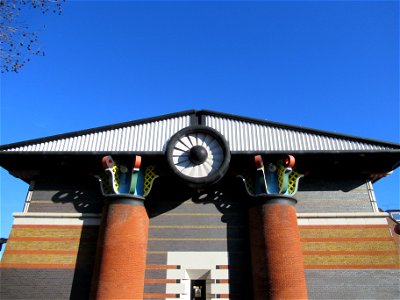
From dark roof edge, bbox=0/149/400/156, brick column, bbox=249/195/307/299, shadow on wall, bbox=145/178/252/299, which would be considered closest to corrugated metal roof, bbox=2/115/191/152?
dark roof edge, bbox=0/149/400/156

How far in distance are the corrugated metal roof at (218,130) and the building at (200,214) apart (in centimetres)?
6

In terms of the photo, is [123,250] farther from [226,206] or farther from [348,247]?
[348,247]

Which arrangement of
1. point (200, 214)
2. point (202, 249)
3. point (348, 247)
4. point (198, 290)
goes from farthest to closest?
point (200, 214), point (198, 290), point (202, 249), point (348, 247)

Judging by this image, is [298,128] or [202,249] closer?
[202,249]

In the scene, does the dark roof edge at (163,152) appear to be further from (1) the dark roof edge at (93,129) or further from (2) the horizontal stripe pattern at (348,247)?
(2) the horizontal stripe pattern at (348,247)

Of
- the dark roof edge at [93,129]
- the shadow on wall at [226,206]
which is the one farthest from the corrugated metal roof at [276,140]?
the shadow on wall at [226,206]

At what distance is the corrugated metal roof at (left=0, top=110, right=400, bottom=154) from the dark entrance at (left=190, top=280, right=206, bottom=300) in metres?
5.32

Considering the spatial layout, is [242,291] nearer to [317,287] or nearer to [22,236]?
[317,287]

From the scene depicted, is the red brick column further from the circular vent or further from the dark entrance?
the circular vent

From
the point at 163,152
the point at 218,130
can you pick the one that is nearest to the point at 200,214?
the point at 163,152

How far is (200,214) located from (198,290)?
3064 millimetres

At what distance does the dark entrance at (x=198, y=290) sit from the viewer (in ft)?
37.7

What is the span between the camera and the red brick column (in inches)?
406

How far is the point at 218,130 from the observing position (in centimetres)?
1273
